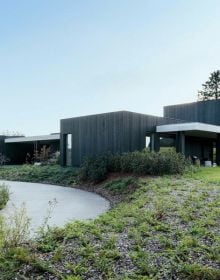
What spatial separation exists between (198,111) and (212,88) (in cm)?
1560

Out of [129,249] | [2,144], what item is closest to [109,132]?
[129,249]

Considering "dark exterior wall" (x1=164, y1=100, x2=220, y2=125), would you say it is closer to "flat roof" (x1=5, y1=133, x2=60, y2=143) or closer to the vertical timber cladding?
the vertical timber cladding

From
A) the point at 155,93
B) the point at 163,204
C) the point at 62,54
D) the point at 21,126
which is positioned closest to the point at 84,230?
the point at 163,204

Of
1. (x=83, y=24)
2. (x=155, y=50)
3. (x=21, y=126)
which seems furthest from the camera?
(x=21, y=126)

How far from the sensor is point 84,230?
4727mm

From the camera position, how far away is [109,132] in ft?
49.8

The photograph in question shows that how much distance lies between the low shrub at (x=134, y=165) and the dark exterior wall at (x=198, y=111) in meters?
11.9

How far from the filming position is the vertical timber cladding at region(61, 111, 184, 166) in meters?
14.7

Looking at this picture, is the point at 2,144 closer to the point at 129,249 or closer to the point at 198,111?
the point at 198,111

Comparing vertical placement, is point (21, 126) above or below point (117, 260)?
above

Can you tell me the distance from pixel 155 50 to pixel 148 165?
14.9ft

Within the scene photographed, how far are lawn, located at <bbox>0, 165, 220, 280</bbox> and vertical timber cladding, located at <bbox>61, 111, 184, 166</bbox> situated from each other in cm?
890

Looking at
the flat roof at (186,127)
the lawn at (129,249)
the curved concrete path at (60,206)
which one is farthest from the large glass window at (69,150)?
the lawn at (129,249)

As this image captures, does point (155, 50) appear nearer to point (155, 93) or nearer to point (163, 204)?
point (155, 93)
